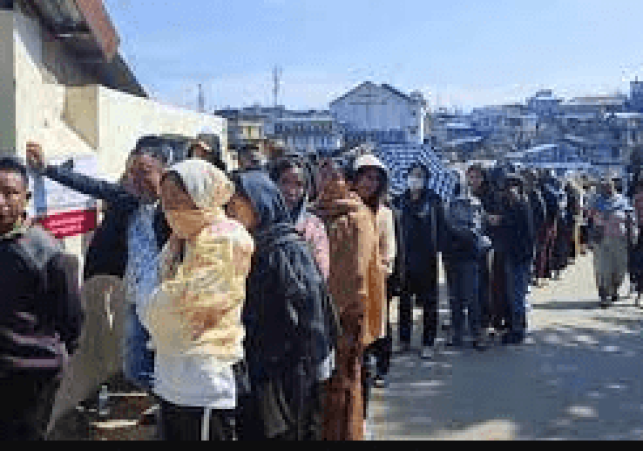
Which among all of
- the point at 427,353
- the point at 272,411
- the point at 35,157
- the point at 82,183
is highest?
the point at 35,157

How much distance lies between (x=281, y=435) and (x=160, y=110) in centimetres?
474

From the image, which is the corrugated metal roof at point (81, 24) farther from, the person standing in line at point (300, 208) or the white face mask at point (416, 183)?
the white face mask at point (416, 183)

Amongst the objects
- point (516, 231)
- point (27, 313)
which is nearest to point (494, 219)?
point (516, 231)

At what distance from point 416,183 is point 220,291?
206 inches

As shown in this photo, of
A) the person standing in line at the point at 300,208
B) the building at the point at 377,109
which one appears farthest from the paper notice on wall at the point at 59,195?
the building at the point at 377,109

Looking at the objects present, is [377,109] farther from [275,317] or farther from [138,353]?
[275,317]

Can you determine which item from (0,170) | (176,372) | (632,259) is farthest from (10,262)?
(632,259)

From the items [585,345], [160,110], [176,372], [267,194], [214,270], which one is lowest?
[585,345]

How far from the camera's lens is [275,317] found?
3928 millimetres

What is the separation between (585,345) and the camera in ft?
30.2

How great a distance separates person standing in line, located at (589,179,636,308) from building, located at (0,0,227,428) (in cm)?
662

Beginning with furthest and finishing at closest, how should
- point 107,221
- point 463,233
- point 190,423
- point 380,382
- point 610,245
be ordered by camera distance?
point 610,245
point 463,233
point 380,382
point 107,221
point 190,423

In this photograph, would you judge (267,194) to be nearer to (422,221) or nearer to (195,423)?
(195,423)

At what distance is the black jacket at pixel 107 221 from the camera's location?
5.15m
